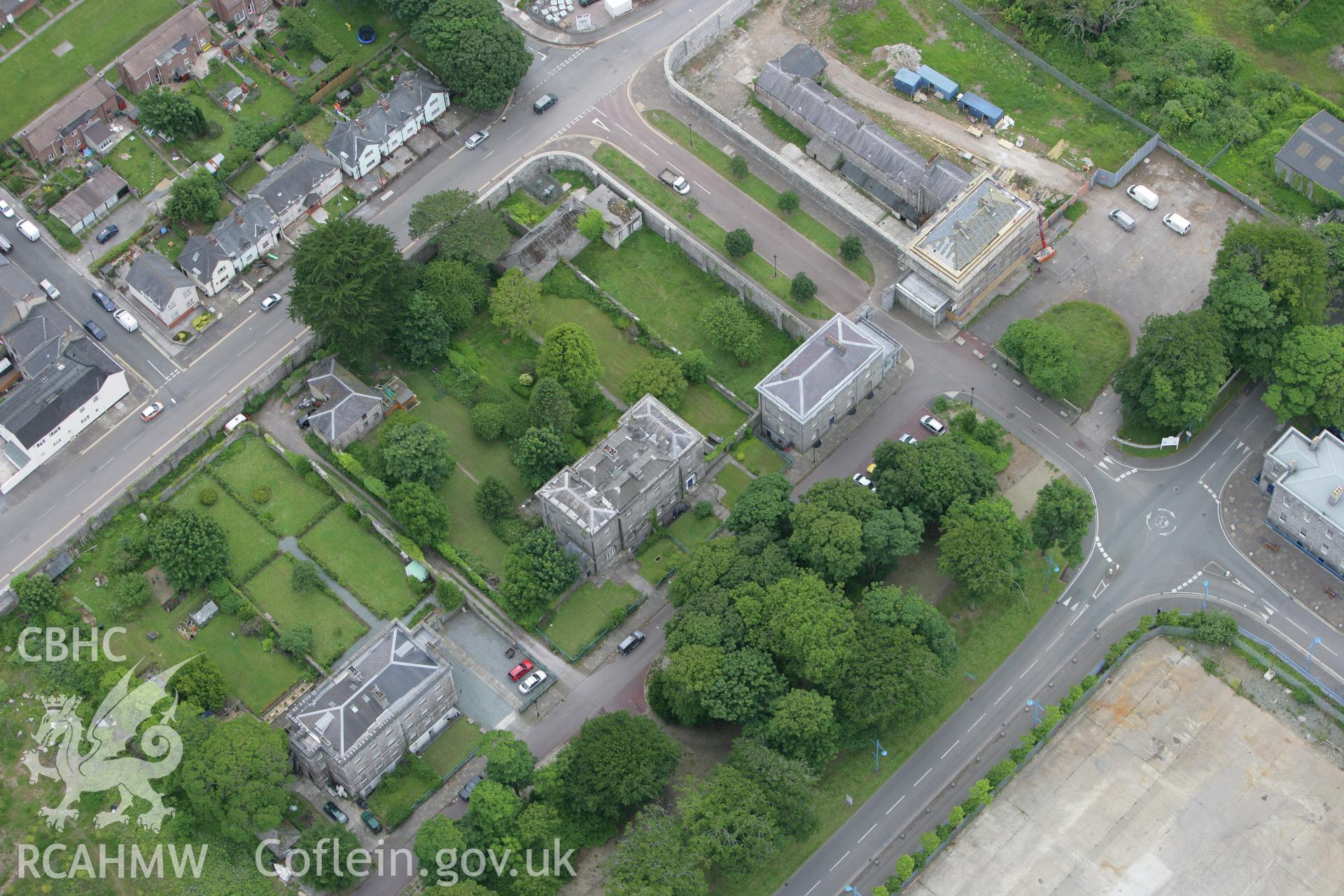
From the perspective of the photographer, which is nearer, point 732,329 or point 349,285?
point 349,285

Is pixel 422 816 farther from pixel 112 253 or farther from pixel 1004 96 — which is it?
pixel 1004 96

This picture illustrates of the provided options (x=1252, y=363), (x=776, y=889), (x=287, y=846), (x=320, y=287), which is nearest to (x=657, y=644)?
(x=776, y=889)

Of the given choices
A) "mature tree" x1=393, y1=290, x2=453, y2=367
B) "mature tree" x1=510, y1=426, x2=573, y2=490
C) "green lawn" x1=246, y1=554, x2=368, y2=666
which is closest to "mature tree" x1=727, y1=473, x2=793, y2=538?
"mature tree" x1=510, y1=426, x2=573, y2=490

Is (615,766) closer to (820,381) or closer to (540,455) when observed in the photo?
(540,455)

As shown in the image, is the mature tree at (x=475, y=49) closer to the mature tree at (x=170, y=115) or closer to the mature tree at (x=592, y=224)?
the mature tree at (x=592, y=224)

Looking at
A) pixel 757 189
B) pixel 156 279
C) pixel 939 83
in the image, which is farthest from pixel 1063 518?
pixel 156 279

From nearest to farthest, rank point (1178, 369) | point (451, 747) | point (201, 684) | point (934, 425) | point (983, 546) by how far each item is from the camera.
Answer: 1. point (201, 684)
2. point (451, 747)
3. point (983, 546)
4. point (1178, 369)
5. point (934, 425)

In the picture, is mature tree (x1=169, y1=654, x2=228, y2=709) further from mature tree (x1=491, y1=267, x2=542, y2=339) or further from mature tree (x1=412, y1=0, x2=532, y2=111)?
mature tree (x1=412, y1=0, x2=532, y2=111)
